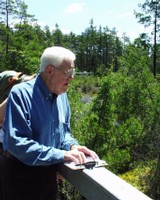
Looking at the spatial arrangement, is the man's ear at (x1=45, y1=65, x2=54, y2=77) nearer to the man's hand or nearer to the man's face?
the man's face

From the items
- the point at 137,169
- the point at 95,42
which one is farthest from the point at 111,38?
the point at 137,169

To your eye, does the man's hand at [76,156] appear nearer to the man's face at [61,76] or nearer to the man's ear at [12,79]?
the man's face at [61,76]

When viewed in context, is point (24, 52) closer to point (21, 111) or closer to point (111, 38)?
point (21, 111)

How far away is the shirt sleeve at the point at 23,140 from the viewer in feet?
5.53

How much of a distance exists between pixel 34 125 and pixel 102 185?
1.67 feet

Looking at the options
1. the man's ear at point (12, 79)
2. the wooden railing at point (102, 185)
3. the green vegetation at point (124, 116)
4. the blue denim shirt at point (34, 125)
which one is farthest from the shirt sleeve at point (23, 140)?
the green vegetation at point (124, 116)

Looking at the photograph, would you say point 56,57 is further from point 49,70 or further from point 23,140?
point 23,140

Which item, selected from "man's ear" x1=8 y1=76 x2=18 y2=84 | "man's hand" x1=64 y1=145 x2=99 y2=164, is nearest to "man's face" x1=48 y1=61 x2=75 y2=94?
"man's hand" x1=64 y1=145 x2=99 y2=164

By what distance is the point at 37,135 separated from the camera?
1.80m

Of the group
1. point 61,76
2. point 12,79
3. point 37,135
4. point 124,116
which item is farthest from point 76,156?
point 124,116

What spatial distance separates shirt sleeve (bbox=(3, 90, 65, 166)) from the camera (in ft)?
5.53

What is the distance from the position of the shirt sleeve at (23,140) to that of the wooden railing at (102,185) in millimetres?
143

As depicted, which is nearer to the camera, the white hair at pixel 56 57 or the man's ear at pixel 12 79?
the white hair at pixel 56 57

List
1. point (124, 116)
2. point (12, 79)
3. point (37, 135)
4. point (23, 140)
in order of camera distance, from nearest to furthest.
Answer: point (23, 140)
point (37, 135)
point (12, 79)
point (124, 116)
